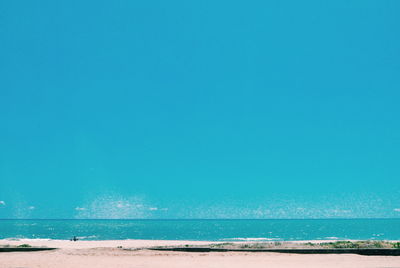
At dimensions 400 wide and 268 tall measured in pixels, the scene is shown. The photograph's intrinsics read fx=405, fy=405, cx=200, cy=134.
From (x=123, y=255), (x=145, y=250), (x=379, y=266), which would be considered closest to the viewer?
(x=379, y=266)

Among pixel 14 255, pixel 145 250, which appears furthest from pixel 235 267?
pixel 14 255

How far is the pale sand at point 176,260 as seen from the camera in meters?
16.6

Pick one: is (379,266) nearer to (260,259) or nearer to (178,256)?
(260,259)

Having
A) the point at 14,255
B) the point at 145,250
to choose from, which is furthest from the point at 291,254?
the point at 14,255

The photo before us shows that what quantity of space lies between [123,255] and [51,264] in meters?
4.24

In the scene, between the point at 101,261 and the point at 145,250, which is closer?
the point at 101,261

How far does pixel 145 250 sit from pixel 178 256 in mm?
2894

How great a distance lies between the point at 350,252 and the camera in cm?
1992

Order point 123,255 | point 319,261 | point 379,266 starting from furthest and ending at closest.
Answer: point 123,255, point 319,261, point 379,266

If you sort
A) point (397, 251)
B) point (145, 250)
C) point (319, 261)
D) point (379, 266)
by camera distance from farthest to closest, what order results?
point (145, 250)
point (397, 251)
point (319, 261)
point (379, 266)

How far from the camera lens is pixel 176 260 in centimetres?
1825

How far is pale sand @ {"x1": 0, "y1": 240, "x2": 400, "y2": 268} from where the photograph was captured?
54.5 feet

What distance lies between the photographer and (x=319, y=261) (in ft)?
58.1

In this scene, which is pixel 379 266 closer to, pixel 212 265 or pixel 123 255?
pixel 212 265
